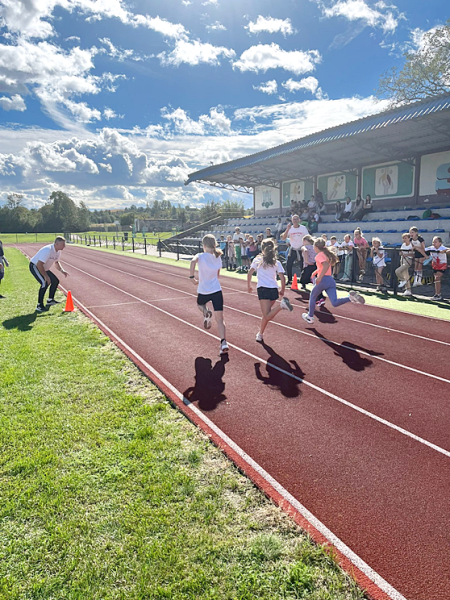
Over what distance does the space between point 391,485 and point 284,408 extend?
1.78 m

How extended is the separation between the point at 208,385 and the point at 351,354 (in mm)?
2979

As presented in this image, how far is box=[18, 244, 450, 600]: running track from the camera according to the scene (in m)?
3.07

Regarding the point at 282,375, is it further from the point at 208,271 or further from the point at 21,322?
the point at 21,322

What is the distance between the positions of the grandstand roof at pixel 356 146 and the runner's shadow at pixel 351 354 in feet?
48.0

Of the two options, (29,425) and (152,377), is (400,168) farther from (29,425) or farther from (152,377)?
(29,425)

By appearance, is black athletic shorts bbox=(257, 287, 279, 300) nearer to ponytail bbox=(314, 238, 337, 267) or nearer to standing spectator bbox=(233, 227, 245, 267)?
ponytail bbox=(314, 238, 337, 267)

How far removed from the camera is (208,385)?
607cm

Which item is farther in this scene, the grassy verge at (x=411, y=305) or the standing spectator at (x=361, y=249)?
the standing spectator at (x=361, y=249)

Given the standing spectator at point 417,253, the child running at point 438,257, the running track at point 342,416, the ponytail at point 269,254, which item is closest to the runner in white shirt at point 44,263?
the running track at point 342,416

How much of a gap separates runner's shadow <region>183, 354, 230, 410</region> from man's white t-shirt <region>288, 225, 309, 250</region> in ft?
26.5

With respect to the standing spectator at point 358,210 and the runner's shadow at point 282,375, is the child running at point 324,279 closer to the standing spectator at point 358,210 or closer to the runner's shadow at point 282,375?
the runner's shadow at point 282,375

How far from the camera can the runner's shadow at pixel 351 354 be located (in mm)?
6871

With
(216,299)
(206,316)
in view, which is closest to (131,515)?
(216,299)

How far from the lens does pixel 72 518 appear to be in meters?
3.25
